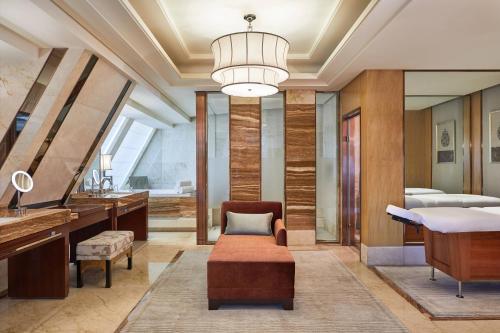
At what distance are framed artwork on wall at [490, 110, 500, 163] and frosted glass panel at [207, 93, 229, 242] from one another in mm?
3648

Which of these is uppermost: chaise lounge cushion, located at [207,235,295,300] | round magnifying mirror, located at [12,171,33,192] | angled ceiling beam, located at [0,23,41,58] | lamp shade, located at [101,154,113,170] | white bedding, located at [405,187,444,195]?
angled ceiling beam, located at [0,23,41,58]

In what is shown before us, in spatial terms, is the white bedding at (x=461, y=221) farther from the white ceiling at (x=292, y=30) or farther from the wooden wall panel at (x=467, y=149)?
the white ceiling at (x=292, y=30)

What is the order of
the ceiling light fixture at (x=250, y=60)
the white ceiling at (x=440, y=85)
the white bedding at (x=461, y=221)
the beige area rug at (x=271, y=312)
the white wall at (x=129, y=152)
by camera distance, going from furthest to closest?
the white wall at (x=129, y=152), the white ceiling at (x=440, y=85), the white bedding at (x=461, y=221), the ceiling light fixture at (x=250, y=60), the beige area rug at (x=271, y=312)

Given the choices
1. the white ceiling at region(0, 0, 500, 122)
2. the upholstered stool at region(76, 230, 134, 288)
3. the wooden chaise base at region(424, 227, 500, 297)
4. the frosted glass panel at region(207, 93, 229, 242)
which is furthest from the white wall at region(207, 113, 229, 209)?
the wooden chaise base at region(424, 227, 500, 297)

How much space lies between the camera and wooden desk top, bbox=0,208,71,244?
101 inches

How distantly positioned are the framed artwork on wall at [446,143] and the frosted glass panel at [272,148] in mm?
2232

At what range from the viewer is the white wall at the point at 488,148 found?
4.39 meters

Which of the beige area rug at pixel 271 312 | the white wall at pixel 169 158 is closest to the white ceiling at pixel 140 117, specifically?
the white wall at pixel 169 158

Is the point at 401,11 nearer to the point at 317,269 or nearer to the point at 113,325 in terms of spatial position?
the point at 317,269

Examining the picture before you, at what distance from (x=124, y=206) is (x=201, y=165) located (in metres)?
1.33

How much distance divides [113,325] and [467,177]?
4.49 meters

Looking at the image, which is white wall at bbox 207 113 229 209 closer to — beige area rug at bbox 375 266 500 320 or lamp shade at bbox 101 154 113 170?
lamp shade at bbox 101 154 113 170

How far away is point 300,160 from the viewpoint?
5.57 m

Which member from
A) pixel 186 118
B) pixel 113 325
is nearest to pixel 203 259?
pixel 113 325
